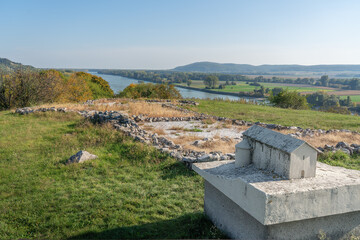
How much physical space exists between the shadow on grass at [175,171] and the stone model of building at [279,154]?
3.39m

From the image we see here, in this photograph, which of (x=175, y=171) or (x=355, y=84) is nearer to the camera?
(x=175, y=171)

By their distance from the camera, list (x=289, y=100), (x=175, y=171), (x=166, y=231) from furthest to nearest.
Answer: (x=289, y=100) → (x=175, y=171) → (x=166, y=231)

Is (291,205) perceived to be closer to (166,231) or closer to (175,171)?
(166,231)

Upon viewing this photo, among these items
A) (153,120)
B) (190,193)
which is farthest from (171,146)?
(153,120)

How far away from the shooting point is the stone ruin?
9.13ft

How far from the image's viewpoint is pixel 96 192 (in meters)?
5.80

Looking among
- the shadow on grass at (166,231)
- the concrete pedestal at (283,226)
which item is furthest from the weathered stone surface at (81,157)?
the concrete pedestal at (283,226)

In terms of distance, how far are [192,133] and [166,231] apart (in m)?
8.00

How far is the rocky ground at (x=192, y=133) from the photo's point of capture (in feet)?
28.1

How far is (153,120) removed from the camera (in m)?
15.2

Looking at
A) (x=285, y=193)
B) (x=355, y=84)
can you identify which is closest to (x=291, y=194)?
(x=285, y=193)

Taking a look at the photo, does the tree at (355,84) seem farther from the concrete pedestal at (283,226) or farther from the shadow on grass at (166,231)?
the shadow on grass at (166,231)

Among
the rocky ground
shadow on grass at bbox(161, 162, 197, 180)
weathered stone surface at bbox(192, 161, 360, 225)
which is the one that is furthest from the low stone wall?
weathered stone surface at bbox(192, 161, 360, 225)

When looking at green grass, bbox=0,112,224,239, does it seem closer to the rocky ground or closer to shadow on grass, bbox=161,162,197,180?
shadow on grass, bbox=161,162,197,180
